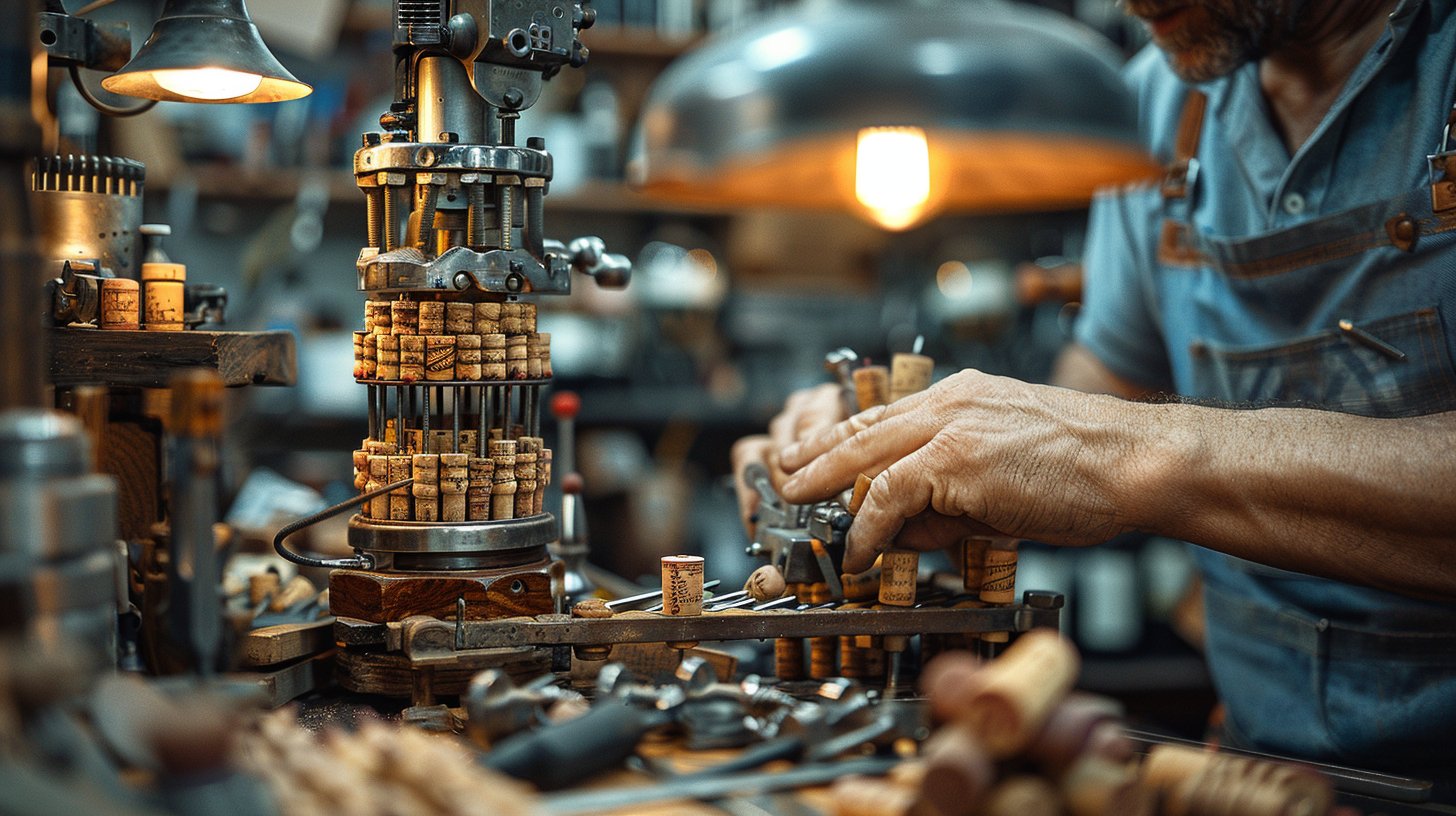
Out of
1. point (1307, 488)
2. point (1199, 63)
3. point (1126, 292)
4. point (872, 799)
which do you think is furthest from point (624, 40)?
point (872, 799)

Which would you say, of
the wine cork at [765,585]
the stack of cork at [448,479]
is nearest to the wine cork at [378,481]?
the stack of cork at [448,479]

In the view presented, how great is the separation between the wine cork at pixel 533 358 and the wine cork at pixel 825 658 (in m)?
0.48

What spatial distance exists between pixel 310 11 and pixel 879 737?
106 inches

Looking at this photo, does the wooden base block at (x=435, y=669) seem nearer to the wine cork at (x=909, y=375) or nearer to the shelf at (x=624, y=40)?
A: the wine cork at (x=909, y=375)

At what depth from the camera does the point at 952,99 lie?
173 cm

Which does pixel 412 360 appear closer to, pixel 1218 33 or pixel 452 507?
pixel 452 507

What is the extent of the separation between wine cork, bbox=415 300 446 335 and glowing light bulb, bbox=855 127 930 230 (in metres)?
1.05

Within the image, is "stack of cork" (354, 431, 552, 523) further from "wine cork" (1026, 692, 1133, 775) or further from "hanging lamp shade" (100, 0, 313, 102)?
"wine cork" (1026, 692, 1133, 775)

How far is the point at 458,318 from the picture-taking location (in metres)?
1.50

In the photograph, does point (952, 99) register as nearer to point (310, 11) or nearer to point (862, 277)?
point (310, 11)

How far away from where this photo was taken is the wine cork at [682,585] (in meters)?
1.42

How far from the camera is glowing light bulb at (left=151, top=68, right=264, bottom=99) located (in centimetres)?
157

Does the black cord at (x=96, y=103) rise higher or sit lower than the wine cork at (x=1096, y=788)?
higher

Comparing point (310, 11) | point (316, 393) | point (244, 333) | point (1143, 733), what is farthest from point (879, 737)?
point (316, 393)
